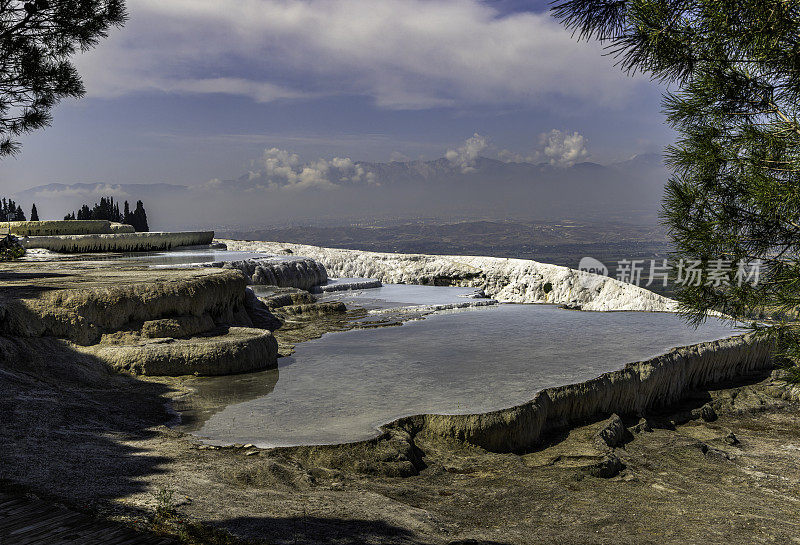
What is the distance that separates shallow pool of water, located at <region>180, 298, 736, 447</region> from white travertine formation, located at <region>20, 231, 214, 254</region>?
9.88m

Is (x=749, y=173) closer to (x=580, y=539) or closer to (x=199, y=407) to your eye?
(x=580, y=539)

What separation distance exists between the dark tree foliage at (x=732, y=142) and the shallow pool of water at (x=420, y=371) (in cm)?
271

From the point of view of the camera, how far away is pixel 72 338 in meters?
8.93

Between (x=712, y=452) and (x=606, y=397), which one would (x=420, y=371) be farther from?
(x=712, y=452)

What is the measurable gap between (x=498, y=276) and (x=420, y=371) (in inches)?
494

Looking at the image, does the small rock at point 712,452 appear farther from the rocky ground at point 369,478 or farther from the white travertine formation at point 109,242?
the white travertine formation at point 109,242

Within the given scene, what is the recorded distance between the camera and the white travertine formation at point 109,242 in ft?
58.5

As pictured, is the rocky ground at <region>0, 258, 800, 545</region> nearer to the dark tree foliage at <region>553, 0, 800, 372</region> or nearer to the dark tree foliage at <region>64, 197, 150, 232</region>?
the dark tree foliage at <region>553, 0, 800, 372</region>

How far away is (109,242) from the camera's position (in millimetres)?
18625

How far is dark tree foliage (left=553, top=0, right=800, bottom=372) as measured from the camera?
18.9 feet

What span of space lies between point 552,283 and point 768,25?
1458 centimetres

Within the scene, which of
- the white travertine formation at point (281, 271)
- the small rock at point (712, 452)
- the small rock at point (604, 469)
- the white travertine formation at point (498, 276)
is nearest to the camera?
the small rock at point (604, 469)

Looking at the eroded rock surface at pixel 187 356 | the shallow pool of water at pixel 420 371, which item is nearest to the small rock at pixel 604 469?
the shallow pool of water at pixel 420 371

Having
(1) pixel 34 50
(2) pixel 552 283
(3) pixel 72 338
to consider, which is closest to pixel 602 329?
(2) pixel 552 283
